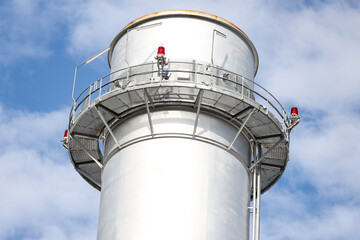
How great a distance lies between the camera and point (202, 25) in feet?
140

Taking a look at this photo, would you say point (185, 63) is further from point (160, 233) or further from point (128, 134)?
point (160, 233)

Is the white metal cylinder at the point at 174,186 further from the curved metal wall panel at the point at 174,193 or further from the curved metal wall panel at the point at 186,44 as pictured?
the curved metal wall panel at the point at 186,44

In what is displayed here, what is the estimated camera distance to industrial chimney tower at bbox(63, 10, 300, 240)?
124 feet

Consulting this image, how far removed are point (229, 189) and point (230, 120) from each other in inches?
143

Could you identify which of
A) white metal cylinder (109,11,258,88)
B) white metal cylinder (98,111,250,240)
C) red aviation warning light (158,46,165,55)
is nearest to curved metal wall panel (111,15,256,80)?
white metal cylinder (109,11,258,88)

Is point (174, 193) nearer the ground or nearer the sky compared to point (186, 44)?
nearer the ground

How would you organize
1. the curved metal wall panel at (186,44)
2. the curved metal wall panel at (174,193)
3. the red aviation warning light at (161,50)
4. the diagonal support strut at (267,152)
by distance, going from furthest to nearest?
1. the curved metal wall panel at (186,44)
2. the diagonal support strut at (267,152)
3. the red aviation warning light at (161,50)
4. the curved metal wall panel at (174,193)

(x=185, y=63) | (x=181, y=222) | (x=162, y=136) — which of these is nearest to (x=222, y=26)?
(x=185, y=63)

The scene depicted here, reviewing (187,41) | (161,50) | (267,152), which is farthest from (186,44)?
(267,152)

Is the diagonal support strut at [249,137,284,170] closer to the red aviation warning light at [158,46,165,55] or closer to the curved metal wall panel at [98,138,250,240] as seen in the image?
the curved metal wall panel at [98,138,250,240]

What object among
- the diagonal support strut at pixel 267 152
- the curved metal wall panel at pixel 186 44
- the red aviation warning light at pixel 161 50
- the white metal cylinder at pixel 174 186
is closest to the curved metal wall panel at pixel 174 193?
the white metal cylinder at pixel 174 186

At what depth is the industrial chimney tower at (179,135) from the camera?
124 ft

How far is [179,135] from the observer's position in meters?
39.4

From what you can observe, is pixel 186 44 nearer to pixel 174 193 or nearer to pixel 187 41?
pixel 187 41
